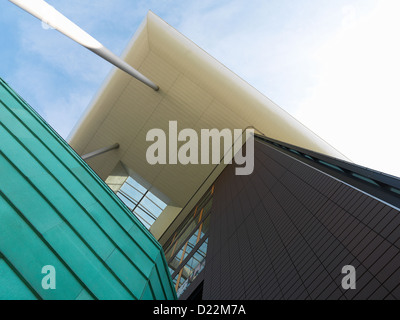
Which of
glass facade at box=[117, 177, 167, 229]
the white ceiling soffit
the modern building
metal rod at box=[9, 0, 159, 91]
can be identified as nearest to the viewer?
the modern building

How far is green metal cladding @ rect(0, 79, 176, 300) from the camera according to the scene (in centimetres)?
320

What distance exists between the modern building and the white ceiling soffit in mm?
67

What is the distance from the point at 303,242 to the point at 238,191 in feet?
27.8

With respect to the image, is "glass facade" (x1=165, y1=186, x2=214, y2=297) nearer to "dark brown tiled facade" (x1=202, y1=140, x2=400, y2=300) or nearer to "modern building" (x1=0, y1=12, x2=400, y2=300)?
"modern building" (x1=0, y1=12, x2=400, y2=300)

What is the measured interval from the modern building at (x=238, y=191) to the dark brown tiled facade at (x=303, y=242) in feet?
0.08

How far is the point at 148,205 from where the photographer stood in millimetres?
27141

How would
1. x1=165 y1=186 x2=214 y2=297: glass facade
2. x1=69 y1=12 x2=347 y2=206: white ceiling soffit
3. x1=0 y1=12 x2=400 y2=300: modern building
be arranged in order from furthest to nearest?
x1=69 y1=12 x2=347 y2=206: white ceiling soffit → x1=165 y1=186 x2=214 y2=297: glass facade → x1=0 y1=12 x2=400 y2=300: modern building

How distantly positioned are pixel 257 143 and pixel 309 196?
9.86m

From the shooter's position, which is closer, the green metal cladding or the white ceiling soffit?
the green metal cladding

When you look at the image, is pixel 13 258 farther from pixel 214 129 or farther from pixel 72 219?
pixel 214 129

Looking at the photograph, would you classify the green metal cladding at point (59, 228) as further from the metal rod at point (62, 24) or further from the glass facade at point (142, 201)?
the glass facade at point (142, 201)

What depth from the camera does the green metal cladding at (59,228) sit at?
3201 mm

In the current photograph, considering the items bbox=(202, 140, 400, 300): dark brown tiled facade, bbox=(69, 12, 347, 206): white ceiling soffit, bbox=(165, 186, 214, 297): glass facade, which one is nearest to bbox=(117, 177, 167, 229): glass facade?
bbox=(69, 12, 347, 206): white ceiling soffit
